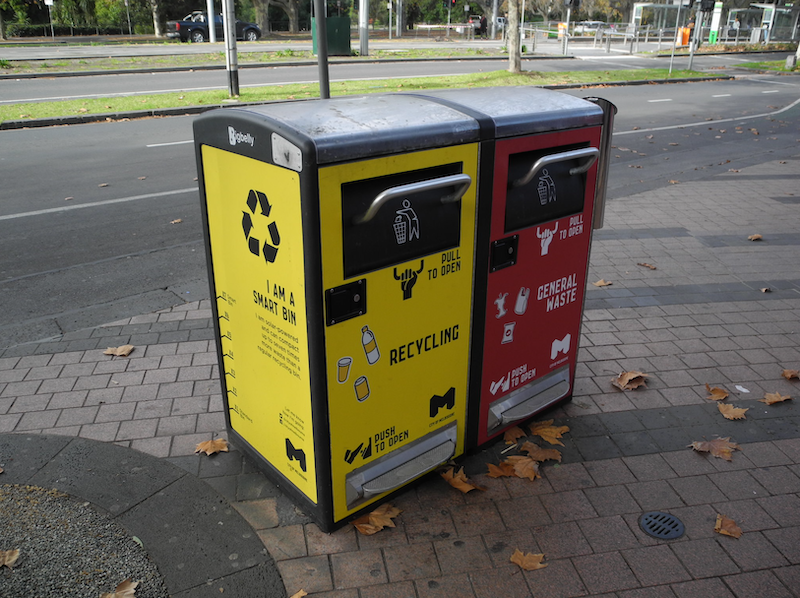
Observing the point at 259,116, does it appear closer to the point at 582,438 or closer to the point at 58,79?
the point at 582,438

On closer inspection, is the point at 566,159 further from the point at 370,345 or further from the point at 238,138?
the point at 238,138

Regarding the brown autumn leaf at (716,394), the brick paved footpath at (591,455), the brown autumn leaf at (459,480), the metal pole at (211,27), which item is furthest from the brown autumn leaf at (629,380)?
the metal pole at (211,27)

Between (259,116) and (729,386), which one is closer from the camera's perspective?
(259,116)

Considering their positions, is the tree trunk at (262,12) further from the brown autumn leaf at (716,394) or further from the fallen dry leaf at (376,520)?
the fallen dry leaf at (376,520)

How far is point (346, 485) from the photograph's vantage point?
3.06 m

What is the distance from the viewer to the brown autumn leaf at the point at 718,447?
374cm

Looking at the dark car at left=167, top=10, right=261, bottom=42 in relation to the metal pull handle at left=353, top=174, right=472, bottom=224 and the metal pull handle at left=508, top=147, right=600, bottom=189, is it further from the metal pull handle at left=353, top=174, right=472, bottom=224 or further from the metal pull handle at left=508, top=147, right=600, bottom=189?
the metal pull handle at left=353, top=174, right=472, bottom=224

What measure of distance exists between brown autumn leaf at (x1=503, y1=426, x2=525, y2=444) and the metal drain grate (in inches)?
32.4

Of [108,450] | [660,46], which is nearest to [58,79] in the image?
[108,450]

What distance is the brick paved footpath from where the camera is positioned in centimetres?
291

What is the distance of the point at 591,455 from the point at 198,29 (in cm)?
3798

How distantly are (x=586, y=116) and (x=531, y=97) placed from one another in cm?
30

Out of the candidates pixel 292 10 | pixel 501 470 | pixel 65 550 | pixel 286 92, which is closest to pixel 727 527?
pixel 501 470

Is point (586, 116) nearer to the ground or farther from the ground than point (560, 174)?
farther from the ground
